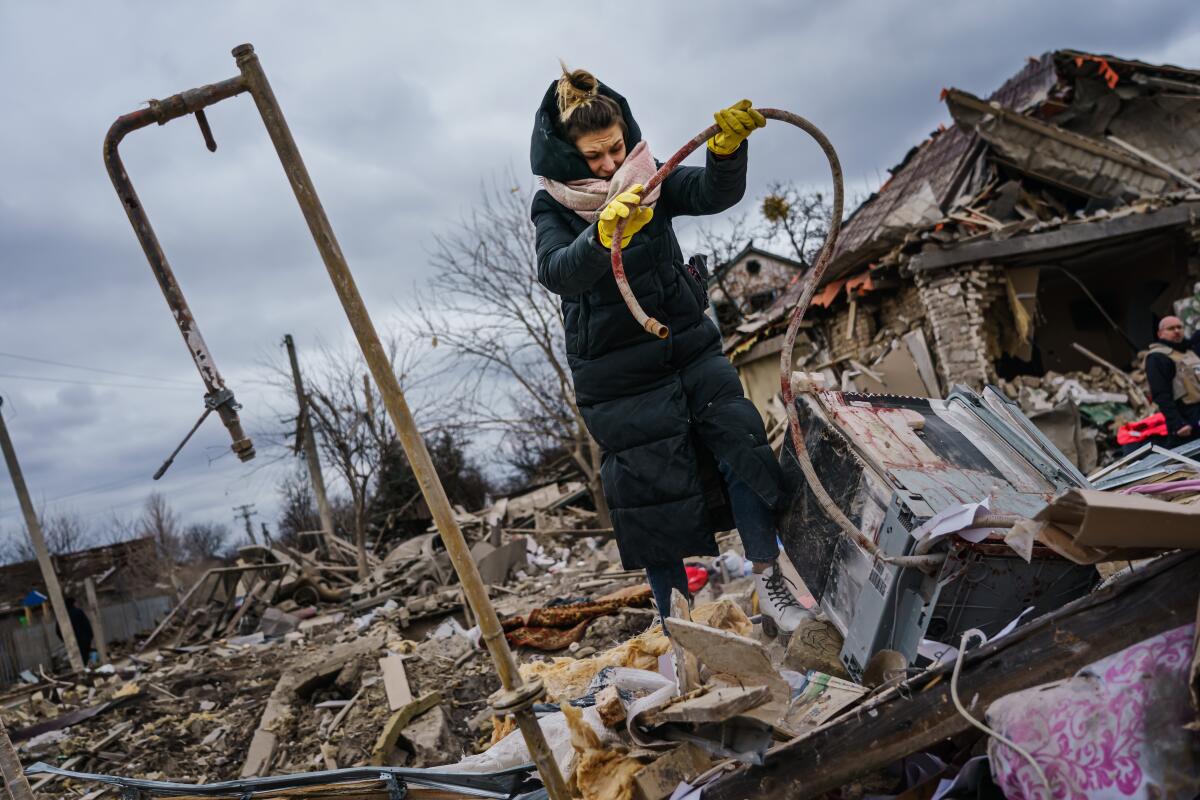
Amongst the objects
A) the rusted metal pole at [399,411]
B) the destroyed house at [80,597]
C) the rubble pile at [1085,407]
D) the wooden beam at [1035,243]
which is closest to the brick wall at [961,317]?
the wooden beam at [1035,243]

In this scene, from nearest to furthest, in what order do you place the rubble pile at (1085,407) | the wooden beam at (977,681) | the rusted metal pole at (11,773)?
the wooden beam at (977,681), the rusted metal pole at (11,773), the rubble pile at (1085,407)

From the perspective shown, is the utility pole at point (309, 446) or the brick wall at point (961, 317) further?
the utility pole at point (309, 446)

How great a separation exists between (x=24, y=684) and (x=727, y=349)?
13406mm

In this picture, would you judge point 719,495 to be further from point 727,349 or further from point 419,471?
point 727,349

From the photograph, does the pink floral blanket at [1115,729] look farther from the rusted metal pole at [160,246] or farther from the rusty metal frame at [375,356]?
the rusted metal pole at [160,246]

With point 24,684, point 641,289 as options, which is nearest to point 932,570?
point 641,289

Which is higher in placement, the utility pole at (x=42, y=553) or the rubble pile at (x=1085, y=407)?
the utility pole at (x=42, y=553)

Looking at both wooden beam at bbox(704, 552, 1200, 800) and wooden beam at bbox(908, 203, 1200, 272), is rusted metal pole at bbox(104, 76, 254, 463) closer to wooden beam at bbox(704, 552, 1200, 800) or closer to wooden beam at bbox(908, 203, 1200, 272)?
wooden beam at bbox(704, 552, 1200, 800)

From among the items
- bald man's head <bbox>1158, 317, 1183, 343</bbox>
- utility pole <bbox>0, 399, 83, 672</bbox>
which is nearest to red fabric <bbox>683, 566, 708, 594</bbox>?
bald man's head <bbox>1158, 317, 1183, 343</bbox>

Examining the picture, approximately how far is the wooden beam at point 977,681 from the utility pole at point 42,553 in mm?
14479

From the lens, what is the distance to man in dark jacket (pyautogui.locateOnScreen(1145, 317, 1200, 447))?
6941 millimetres

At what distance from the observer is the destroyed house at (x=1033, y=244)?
34.1ft

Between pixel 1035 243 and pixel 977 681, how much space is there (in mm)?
10458

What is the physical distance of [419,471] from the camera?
1.87 meters
